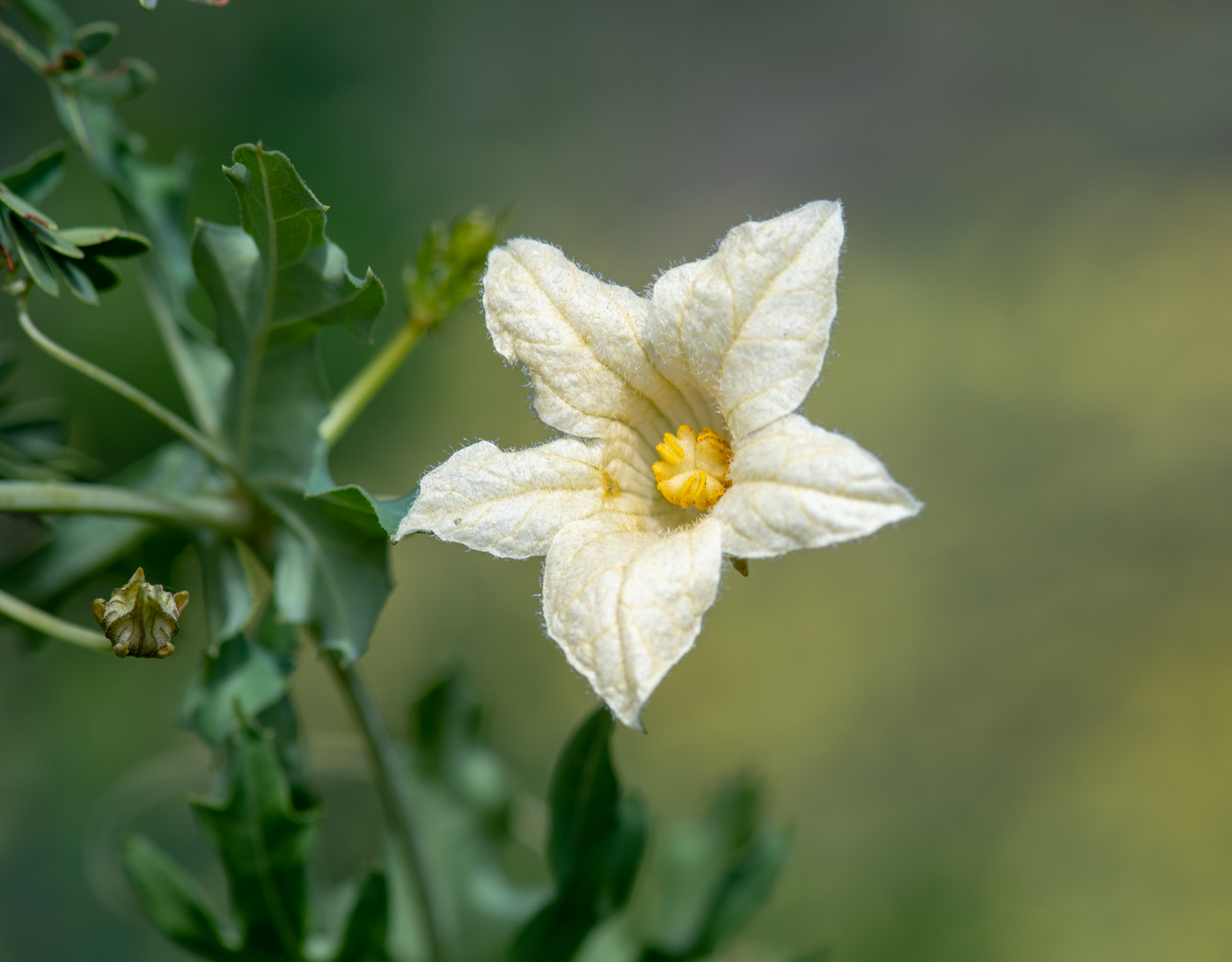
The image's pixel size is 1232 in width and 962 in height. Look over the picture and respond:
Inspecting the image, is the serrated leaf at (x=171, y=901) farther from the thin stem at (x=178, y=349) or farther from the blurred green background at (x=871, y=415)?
the blurred green background at (x=871, y=415)

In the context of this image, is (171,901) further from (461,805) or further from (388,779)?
(461,805)

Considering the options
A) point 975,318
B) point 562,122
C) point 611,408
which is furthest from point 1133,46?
point 611,408

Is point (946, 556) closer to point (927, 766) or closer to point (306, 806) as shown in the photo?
point (927, 766)

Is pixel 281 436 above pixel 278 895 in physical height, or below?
above

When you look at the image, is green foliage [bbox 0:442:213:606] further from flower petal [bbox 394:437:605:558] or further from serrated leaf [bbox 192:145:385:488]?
flower petal [bbox 394:437:605:558]

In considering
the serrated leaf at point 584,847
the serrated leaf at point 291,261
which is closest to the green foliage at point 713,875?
the serrated leaf at point 584,847
